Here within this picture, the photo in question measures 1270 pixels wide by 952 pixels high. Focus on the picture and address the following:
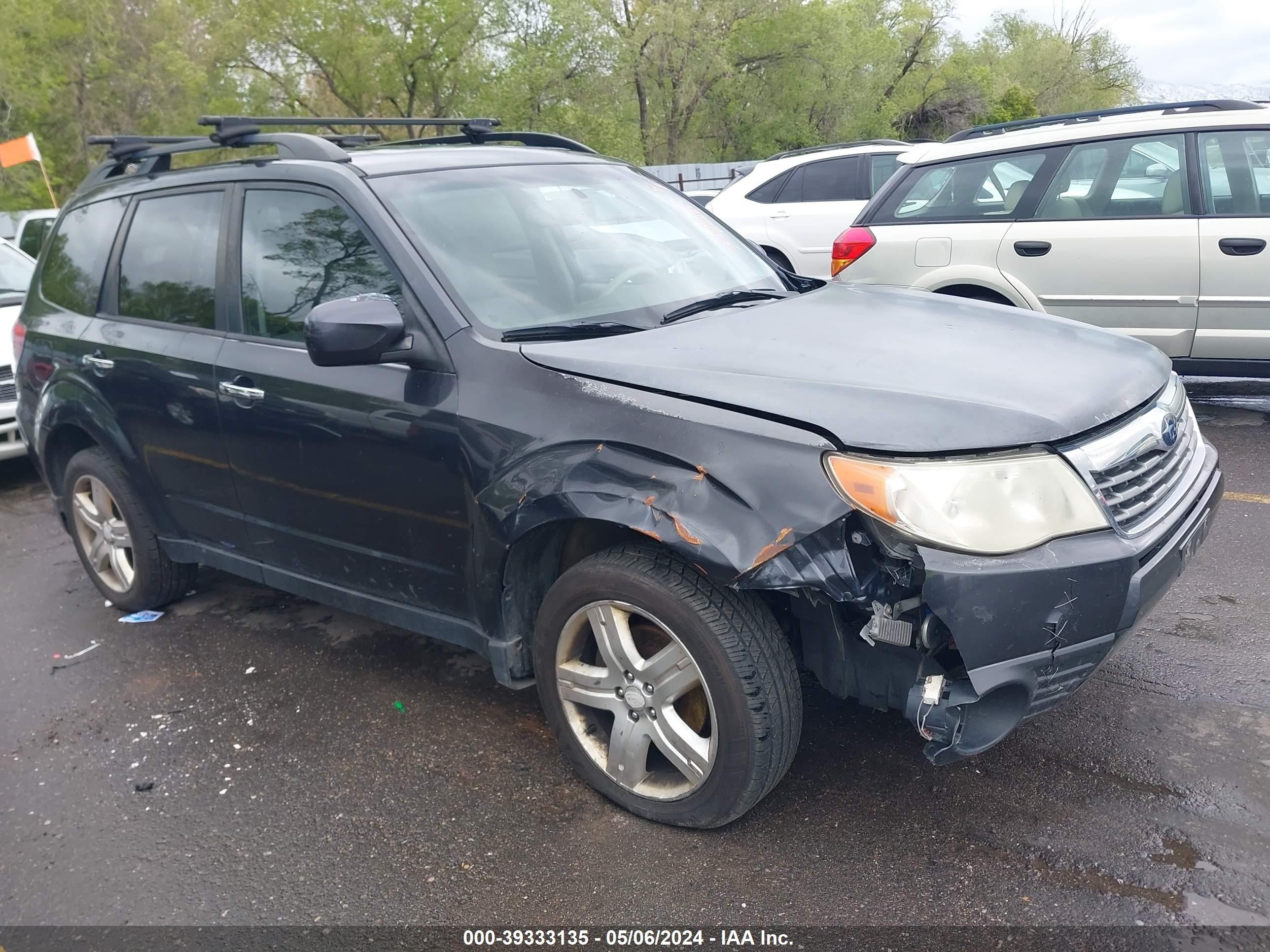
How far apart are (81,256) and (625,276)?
2628 mm

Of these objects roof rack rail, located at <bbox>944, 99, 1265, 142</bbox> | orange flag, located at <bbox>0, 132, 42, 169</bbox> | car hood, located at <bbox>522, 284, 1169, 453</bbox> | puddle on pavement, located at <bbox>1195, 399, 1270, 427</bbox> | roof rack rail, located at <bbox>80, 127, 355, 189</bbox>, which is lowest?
puddle on pavement, located at <bbox>1195, 399, 1270, 427</bbox>

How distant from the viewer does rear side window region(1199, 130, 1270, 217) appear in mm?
5816

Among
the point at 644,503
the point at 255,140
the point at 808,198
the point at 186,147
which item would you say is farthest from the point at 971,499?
the point at 808,198

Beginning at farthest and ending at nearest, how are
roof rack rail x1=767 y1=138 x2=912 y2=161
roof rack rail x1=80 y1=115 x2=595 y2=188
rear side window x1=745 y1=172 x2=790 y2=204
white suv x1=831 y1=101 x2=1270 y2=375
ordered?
1. roof rack rail x1=767 y1=138 x2=912 y2=161
2. rear side window x1=745 y1=172 x2=790 y2=204
3. white suv x1=831 y1=101 x2=1270 y2=375
4. roof rack rail x1=80 y1=115 x2=595 y2=188

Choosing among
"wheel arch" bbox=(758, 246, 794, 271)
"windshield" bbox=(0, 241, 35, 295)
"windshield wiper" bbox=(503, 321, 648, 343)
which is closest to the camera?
"windshield wiper" bbox=(503, 321, 648, 343)

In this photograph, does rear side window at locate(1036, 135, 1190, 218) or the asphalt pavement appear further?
rear side window at locate(1036, 135, 1190, 218)

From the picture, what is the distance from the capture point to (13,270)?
26.7ft

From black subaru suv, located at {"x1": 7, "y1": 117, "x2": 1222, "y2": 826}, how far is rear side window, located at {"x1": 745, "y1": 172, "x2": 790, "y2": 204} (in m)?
5.62

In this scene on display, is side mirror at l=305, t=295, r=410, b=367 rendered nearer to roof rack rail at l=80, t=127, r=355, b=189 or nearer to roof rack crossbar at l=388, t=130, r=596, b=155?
roof rack rail at l=80, t=127, r=355, b=189

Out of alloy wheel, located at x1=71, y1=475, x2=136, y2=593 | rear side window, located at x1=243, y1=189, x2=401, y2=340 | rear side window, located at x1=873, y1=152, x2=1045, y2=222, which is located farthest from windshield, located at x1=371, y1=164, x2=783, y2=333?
rear side window, located at x1=873, y1=152, x2=1045, y2=222

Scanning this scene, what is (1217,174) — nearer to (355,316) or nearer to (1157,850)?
(1157,850)

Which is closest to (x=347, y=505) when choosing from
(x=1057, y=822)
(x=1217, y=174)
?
(x=1057, y=822)

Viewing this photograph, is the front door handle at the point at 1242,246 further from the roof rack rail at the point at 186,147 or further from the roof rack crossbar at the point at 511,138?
the roof rack rail at the point at 186,147

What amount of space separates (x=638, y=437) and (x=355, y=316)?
0.90 metres
